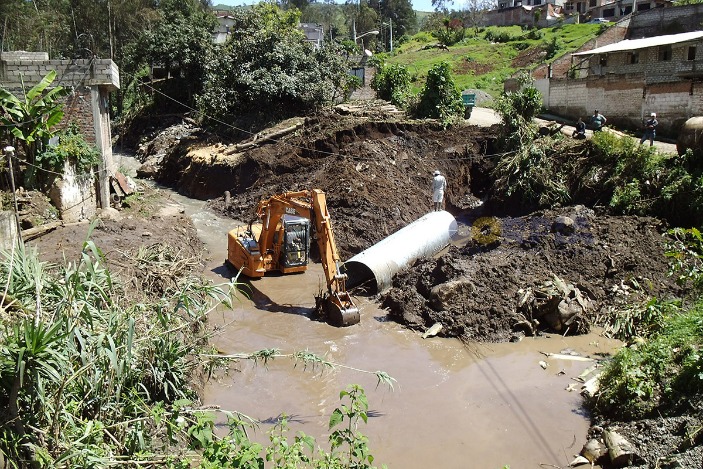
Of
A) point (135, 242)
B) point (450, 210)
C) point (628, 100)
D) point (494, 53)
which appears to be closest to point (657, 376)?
point (135, 242)

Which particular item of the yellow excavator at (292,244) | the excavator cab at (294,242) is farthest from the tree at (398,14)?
the excavator cab at (294,242)

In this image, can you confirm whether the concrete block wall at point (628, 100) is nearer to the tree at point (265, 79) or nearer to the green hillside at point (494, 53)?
the tree at point (265, 79)

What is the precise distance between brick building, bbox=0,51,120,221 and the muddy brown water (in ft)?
20.8

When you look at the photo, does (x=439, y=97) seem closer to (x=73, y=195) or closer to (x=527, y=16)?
(x=73, y=195)

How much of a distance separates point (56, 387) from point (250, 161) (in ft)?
62.6

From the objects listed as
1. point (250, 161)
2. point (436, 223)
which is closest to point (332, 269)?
point (436, 223)

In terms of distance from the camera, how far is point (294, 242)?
52.5 feet

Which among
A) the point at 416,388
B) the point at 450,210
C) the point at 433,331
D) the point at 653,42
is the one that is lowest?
the point at 416,388

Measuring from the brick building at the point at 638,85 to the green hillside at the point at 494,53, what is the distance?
10111mm

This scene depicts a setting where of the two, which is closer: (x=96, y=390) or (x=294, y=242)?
(x=96, y=390)

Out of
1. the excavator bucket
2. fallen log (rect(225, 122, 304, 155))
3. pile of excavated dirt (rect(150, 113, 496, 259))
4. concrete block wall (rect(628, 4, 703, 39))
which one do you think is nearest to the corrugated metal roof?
pile of excavated dirt (rect(150, 113, 496, 259))

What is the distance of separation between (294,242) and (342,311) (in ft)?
9.61

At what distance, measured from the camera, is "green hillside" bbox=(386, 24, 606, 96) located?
4650 centimetres

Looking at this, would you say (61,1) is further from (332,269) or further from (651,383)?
(651,383)
